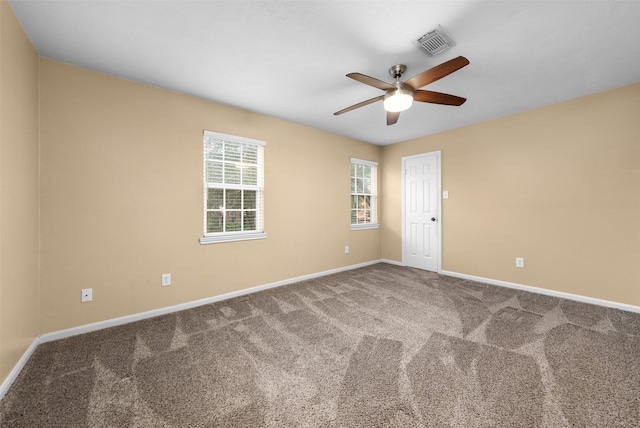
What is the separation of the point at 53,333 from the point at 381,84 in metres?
3.64

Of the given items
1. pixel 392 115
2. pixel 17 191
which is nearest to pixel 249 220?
pixel 17 191

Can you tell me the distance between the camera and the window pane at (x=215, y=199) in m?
3.12

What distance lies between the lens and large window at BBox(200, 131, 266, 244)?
10.2 feet

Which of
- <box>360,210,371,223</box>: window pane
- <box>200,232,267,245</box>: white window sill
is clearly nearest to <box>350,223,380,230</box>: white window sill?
<box>360,210,371,223</box>: window pane

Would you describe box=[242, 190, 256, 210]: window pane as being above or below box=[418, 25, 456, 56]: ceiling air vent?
below

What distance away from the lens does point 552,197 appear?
326cm

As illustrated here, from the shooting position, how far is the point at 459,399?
150cm

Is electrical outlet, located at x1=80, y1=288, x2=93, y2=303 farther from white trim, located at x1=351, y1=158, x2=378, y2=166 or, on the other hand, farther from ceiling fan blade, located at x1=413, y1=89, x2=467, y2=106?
Answer: white trim, located at x1=351, y1=158, x2=378, y2=166

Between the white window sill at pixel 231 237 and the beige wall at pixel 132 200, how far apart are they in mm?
67

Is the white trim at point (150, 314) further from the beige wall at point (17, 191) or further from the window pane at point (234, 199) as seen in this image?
the window pane at point (234, 199)

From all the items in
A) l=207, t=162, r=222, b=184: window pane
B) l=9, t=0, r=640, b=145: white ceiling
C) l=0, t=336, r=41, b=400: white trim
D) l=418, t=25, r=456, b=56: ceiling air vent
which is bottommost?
l=0, t=336, r=41, b=400: white trim

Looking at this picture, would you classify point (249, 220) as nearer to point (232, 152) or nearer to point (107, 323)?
point (232, 152)

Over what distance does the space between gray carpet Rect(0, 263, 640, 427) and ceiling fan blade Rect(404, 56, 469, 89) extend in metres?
2.21

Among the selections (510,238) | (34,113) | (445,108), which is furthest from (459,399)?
(34,113)
